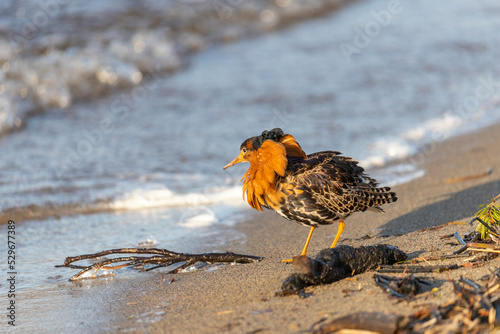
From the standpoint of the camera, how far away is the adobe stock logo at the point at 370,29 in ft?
39.0

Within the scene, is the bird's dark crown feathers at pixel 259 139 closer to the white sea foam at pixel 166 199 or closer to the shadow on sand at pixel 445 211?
the shadow on sand at pixel 445 211

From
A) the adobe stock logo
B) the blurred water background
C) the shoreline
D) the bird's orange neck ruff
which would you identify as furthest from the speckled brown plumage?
the adobe stock logo

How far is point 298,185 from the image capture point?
14.2ft

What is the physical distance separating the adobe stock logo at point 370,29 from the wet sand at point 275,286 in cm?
607

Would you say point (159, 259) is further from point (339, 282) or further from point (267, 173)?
point (339, 282)

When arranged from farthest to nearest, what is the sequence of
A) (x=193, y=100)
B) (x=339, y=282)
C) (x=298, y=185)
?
(x=193, y=100)
(x=298, y=185)
(x=339, y=282)

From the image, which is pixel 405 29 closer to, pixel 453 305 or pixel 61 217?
pixel 61 217

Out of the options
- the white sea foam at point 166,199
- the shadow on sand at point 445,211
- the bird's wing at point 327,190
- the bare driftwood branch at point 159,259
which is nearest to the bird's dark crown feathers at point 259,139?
the bird's wing at point 327,190

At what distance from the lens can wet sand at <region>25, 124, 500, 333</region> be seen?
321 centimetres

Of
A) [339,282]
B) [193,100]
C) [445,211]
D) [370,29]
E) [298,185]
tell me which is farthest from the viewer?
[370,29]

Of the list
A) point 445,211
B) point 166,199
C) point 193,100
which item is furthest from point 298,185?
point 193,100

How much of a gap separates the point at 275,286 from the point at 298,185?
86 cm

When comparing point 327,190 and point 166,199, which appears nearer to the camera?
point 327,190

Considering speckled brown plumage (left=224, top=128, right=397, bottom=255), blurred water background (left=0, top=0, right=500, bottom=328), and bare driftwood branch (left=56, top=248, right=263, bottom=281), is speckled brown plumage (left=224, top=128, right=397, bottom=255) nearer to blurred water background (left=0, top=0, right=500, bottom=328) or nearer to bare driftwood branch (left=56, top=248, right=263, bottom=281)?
bare driftwood branch (left=56, top=248, right=263, bottom=281)
